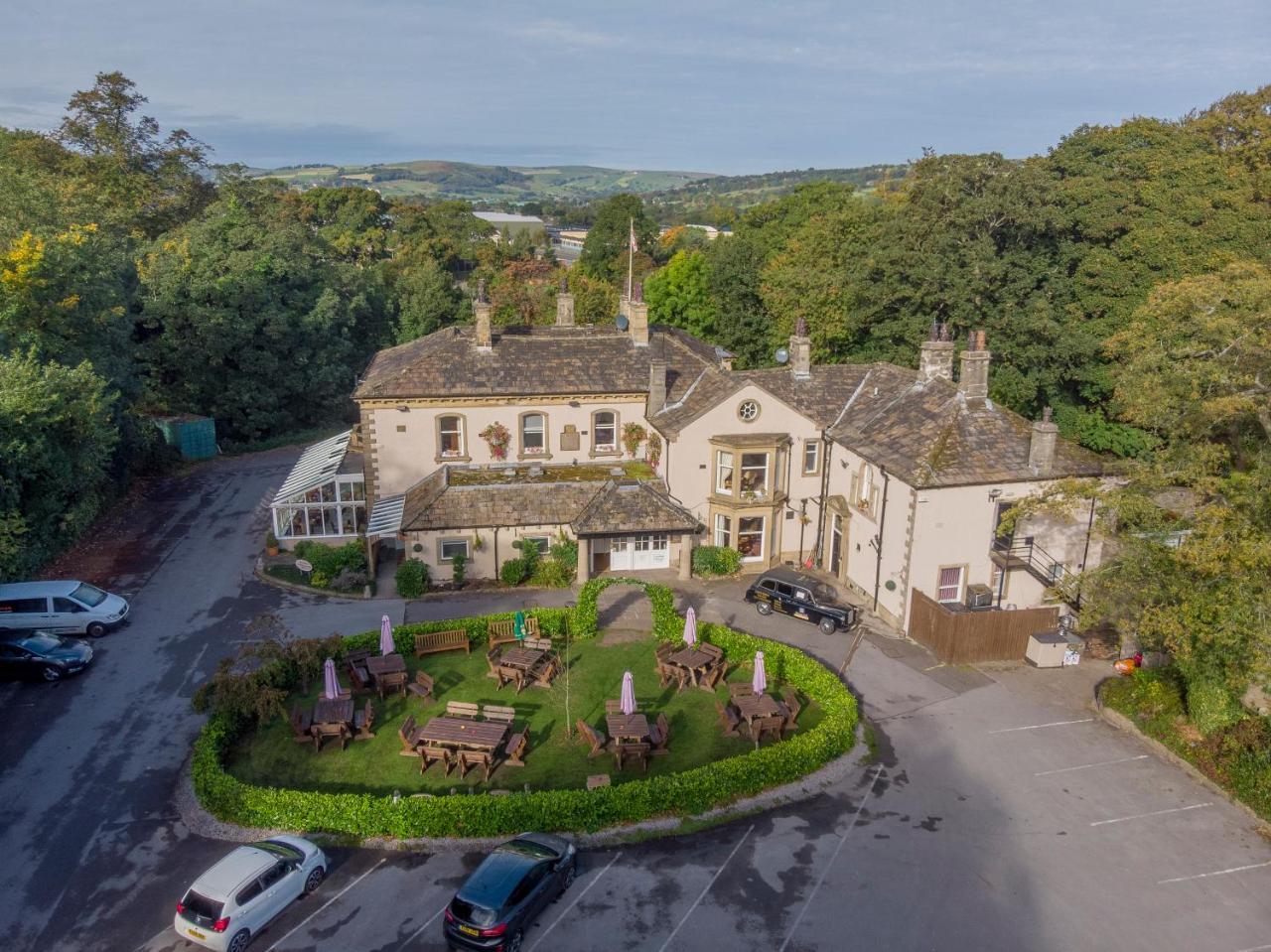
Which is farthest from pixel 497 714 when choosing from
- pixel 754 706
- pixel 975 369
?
pixel 975 369

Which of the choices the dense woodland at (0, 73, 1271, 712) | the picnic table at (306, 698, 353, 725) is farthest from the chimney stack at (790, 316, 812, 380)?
the picnic table at (306, 698, 353, 725)

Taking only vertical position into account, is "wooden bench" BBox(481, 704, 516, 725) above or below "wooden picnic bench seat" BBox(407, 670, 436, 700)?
above

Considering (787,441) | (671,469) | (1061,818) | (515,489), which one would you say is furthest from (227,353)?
(1061,818)

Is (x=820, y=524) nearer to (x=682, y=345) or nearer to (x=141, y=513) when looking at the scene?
(x=682, y=345)

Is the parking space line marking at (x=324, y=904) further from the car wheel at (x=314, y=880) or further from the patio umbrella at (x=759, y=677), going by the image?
the patio umbrella at (x=759, y=677)

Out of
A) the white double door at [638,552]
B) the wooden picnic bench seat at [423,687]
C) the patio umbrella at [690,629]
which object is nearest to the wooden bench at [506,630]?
the wooden picnic bench seat at [423,687]

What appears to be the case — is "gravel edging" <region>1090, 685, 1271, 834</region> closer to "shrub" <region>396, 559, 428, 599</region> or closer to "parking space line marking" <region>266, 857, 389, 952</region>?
"parking space line marking" <region>266, 857, 389, 952</region>

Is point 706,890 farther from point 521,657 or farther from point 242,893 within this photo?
point 521,657
